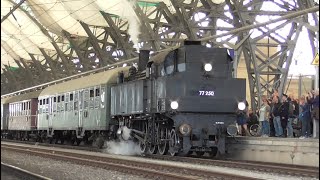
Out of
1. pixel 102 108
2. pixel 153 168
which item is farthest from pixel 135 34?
pixel 153 168

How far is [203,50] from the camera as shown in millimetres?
16781

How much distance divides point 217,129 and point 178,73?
2.14m

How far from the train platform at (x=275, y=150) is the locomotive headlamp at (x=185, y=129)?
1992 mm

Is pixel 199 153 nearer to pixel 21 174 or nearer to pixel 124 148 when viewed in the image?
pixel 124 148

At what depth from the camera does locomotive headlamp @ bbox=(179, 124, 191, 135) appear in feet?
51.1

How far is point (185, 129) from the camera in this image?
51.3 feet

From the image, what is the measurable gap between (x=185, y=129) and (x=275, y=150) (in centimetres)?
272

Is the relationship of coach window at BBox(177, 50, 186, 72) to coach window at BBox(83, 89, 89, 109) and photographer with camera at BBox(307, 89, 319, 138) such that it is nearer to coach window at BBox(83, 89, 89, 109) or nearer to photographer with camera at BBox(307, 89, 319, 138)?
photographer with camera at BBox(307, 89, 319, 138)

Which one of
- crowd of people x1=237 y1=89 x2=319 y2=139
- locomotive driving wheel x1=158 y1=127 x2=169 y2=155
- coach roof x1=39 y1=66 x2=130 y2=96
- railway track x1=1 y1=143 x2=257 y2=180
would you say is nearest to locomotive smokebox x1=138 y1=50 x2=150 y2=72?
coach roof x1=39 y1=66 x2=130 y2=96

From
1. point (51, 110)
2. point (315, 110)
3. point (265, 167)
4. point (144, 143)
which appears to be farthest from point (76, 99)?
point (315, 110)

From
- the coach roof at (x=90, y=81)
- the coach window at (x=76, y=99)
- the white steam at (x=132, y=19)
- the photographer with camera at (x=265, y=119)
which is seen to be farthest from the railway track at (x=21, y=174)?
the white steam at (x=132, y=19)

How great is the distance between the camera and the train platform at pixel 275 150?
13484 mm

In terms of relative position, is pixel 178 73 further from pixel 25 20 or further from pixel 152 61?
pixel 25 20

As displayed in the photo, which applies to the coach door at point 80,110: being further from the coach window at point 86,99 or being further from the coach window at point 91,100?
the coach window at point 91,100
